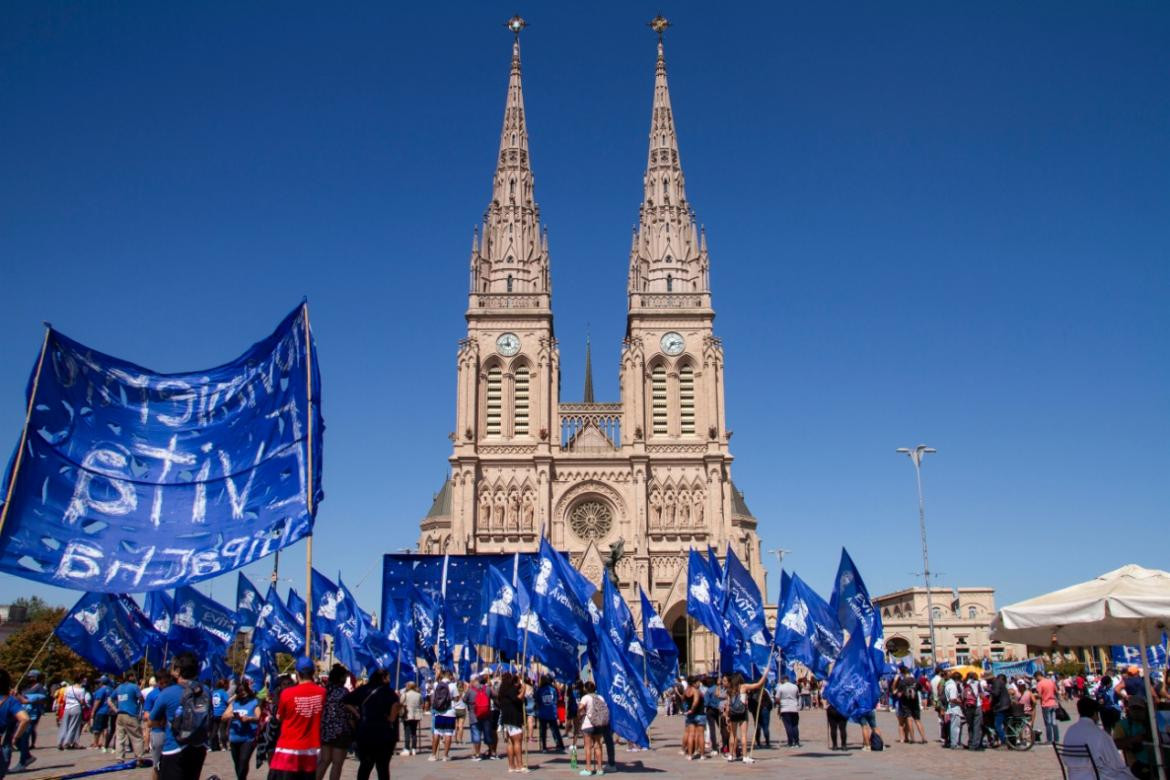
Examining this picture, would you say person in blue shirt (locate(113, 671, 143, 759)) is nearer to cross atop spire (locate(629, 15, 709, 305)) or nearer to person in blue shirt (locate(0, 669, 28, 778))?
person in blue shirt (locate(0, 669, 28, 778))

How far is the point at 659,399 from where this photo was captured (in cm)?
6088

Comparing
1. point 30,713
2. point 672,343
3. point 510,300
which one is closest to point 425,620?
point 30,713

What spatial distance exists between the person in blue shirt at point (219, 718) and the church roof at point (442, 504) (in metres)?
53.8

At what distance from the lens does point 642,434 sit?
59625 millimetres

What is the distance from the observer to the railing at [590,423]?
60969 mm

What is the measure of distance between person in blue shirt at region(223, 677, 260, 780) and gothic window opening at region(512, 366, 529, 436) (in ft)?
150

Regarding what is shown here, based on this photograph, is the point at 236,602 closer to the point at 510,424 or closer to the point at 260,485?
the point at 260,485

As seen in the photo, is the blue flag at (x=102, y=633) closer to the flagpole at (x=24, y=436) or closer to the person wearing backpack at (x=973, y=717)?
A: the flagpole at (x=24, y=436)

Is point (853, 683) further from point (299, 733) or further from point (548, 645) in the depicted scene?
point (299, 733)

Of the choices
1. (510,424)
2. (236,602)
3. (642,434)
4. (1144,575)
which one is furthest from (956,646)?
(1144,575)

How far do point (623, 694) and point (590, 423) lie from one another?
4608 centimetres

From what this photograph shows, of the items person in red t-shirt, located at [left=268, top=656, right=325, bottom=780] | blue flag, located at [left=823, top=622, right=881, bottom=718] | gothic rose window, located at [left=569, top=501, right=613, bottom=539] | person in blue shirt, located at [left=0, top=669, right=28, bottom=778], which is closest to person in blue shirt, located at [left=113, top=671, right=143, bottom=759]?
person in blue shirt, located at [left=0, top=669, right=28, bottom=778]

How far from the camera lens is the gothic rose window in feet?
192

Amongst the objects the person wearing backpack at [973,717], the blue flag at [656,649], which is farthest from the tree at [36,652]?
the person wearing backpack at [973,717]
